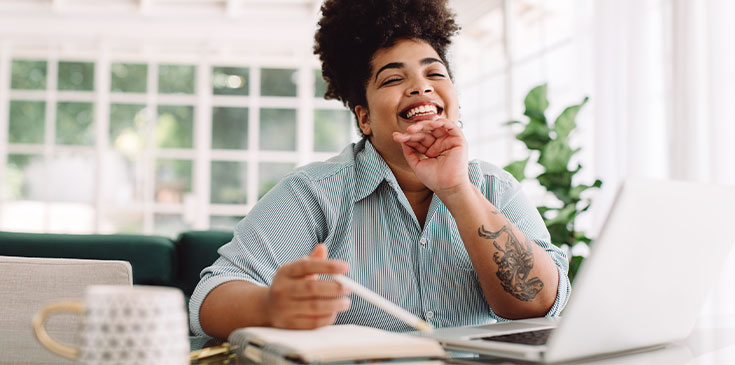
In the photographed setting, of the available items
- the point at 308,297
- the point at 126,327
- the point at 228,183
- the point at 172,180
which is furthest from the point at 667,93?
the point at 172,180

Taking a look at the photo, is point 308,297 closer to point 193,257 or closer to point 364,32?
point 364,32

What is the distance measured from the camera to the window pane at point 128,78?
607 centimetres

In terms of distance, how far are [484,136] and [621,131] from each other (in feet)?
6.65

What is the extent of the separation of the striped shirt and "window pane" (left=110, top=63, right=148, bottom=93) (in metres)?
5.25

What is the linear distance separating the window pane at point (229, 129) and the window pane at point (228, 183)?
0.59 ft

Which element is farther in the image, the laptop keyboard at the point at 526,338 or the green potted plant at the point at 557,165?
the green potted plant at the point at 557,165

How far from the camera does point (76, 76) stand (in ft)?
19.9

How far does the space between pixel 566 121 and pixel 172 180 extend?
4195 mm

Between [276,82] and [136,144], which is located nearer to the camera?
[136,144]

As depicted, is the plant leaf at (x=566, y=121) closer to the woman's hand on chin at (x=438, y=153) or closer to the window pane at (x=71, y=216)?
the woman's hand on chin at (x=438, y=153)

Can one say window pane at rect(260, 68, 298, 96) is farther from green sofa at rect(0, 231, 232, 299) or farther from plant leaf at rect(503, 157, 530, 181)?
green sofa at rect(0, 231, 232, 299)

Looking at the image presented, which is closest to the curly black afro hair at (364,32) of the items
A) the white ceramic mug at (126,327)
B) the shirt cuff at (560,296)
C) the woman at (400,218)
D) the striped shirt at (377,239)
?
the woman at (400,218)

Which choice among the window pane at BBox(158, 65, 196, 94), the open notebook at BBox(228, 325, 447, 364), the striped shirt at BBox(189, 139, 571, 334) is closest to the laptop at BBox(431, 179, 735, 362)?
the open notebook at BBox(228, 325, 447, 364)

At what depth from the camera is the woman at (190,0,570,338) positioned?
3.70 ft
